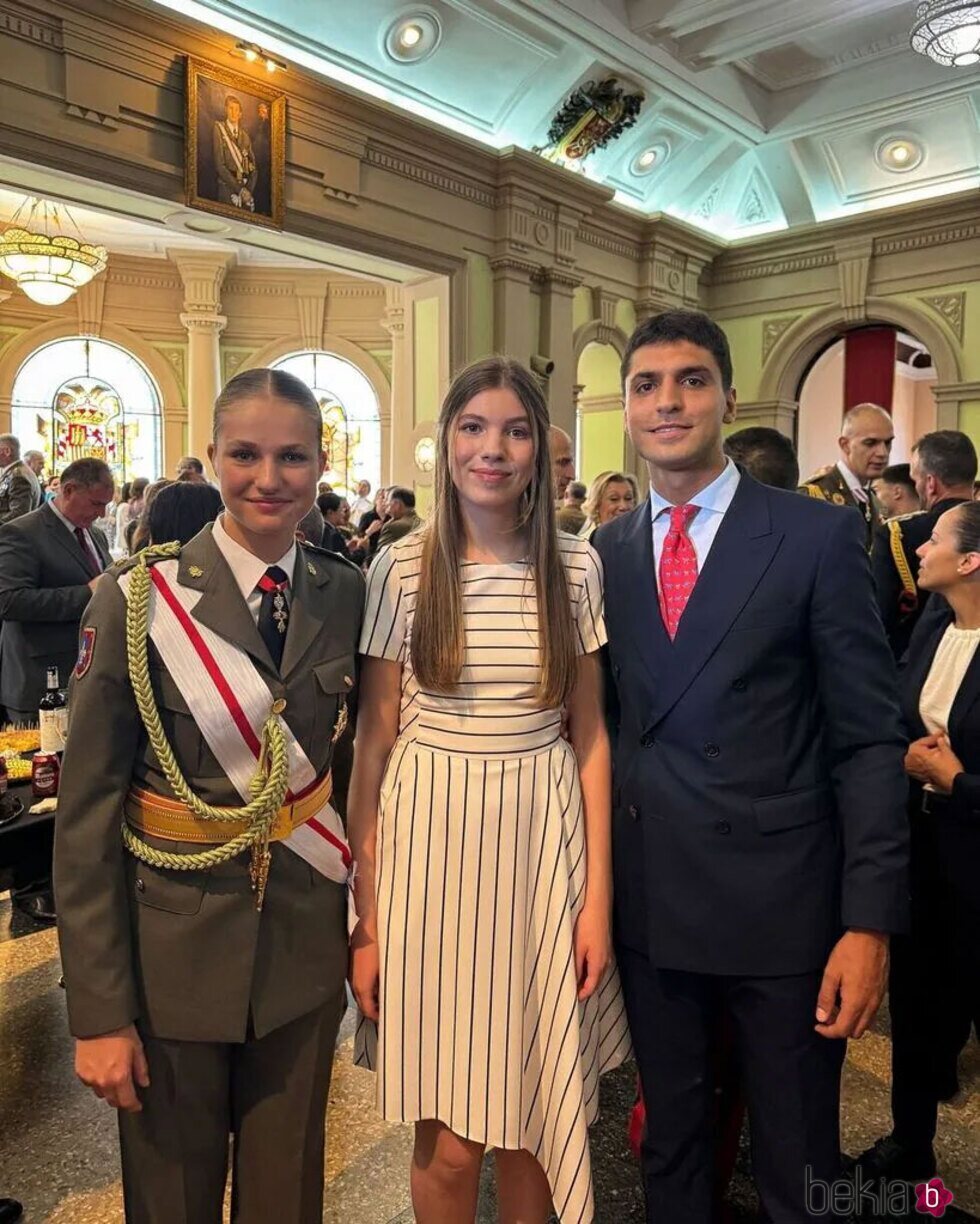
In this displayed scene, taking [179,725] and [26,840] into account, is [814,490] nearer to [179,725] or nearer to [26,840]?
[179,725]

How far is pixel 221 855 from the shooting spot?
1.28 metres

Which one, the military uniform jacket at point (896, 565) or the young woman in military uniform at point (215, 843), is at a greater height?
the military uniform jacket at point (896, 565)

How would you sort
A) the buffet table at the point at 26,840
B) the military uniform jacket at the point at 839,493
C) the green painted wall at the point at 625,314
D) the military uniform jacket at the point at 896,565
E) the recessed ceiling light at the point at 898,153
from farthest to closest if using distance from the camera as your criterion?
the green painted wall at the point at 625,314
the recessed ceiling light at the point at 898,153
the military uniform jacket at the point at 839,493
the military uniform jacket at the point at 896,565
the buffet table at the point at 26,840

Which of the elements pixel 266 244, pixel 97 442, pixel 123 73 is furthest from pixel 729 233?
pixel 97 442

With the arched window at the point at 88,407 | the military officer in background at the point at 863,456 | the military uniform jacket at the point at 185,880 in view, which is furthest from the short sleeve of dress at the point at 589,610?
the arched window at the point at 88,407

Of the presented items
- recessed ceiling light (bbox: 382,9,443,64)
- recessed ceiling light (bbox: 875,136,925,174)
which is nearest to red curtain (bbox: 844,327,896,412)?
recessed ceiling light (bbox: 875,136,925,174)

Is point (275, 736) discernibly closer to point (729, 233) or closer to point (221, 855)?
point (221, 855)

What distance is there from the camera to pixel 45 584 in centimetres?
357

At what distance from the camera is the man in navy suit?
4.61ft

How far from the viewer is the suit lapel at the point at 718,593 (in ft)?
4.75

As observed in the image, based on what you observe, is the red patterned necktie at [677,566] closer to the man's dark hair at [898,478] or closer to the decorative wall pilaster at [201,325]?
the man's dark hair at [898,478]

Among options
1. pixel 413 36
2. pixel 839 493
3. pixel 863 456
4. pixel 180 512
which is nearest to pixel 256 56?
pixel 413 36

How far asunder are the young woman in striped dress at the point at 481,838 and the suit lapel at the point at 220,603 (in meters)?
0.24

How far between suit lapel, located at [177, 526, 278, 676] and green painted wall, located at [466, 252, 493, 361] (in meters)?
7.24
